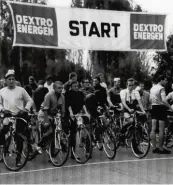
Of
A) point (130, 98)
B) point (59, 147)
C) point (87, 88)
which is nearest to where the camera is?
point (59, 147)

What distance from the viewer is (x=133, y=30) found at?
12867 millimetres

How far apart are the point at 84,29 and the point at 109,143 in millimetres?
3809

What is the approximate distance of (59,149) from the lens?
28.7ft

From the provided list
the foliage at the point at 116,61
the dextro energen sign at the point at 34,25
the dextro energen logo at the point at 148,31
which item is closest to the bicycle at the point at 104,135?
the dextro energen sign at the point at 34,25

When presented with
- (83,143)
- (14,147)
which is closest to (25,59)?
(83,143)

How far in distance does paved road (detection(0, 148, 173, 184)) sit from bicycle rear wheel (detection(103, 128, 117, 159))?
14 centimetres

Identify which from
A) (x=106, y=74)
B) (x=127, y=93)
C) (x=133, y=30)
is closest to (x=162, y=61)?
(x=106, y=74)

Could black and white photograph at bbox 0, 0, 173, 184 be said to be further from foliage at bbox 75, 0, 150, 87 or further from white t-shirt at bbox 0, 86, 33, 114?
foliage at bbox 75, 0, 150, 87

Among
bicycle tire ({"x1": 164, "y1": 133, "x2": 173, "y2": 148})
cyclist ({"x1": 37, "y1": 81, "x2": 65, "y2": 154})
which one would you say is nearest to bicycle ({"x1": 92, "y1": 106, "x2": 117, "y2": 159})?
cyclist ({"x1": 37, "y1": 81, "x2": 65, "y2": 154})

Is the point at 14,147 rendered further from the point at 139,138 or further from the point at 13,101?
the point at 139,138

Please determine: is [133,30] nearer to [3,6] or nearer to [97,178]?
[97,178]

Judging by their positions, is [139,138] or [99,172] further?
[139,138]

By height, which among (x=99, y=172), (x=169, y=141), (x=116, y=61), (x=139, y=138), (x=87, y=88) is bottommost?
(x=99, y=172)

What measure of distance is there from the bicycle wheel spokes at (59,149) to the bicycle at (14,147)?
1.99 ft
